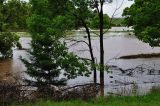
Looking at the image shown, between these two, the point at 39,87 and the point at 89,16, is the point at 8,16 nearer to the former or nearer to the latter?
the point at 89,16

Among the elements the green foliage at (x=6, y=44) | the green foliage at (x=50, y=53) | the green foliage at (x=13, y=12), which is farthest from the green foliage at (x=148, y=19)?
the green foliage at (x=13, y=12)

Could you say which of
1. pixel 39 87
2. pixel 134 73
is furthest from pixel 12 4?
pixel 39 87

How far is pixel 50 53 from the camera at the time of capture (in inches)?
862

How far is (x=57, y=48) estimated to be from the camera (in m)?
22.2

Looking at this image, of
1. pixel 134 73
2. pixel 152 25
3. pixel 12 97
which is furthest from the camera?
pixel 134 73

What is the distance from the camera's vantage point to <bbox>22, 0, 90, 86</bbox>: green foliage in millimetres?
21500

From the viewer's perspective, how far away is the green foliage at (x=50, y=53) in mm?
21500

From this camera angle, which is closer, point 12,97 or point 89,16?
point 12,97

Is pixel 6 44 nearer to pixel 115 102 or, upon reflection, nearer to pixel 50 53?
pixel 50 53

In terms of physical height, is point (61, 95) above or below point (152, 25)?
below

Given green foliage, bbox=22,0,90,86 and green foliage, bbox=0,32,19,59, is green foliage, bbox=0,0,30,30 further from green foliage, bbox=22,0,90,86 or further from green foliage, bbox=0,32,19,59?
green foliage, bbox=22,0,90,86

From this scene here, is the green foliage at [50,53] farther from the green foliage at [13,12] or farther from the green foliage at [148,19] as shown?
the green foliage at [13,12]

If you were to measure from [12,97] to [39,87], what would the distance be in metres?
1.78

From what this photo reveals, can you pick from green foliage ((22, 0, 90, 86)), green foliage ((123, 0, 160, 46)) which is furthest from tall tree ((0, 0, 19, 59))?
green foliage ((22, 0, 90, 86))
